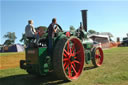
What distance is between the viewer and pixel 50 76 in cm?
543

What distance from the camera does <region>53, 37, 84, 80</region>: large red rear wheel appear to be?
4.04 metres

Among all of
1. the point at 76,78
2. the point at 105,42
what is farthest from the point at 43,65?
the point at 105,42

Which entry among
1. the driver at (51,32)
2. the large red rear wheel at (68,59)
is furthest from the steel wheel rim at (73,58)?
the driver at (51,32)

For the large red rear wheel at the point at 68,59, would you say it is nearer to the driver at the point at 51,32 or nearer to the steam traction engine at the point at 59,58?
the steam traction engine at the point at 59,58

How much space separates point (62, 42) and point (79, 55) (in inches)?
46.0

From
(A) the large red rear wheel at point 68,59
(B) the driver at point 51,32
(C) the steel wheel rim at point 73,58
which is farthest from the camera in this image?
(C) the steel wheel rim at point 73,58

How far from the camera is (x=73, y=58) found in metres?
4.70

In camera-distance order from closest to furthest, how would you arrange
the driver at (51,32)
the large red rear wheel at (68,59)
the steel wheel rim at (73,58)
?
the large red rear wheel at (68,59), the driver at (51,32), the steel wheel rim at (73,58)

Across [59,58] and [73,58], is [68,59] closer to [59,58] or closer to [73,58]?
[73,58]

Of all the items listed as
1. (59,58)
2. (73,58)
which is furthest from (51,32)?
(73,58)

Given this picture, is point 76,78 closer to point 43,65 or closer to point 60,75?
point 60,75

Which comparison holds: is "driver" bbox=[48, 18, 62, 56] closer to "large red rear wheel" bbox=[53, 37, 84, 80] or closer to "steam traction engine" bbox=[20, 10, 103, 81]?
"steam traction engine" bbox=[20, 10, 103, 81]

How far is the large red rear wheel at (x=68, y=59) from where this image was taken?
404 cm

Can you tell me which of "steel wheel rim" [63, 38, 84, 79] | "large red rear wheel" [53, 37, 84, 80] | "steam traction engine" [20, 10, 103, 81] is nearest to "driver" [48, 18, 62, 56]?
"steam traction engine" [20, 10, 103, 81]
